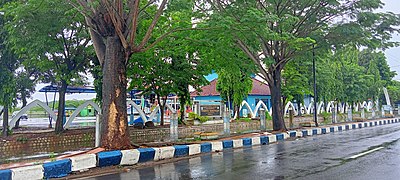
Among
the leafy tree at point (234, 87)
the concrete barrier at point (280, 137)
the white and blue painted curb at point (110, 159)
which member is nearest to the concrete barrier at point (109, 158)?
the white and blue painted curb at point (110, 159)

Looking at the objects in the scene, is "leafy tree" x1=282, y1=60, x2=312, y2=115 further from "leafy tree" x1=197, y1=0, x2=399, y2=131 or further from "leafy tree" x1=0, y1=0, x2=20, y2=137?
"leafy tree" x1=0, y1=0, x2=20, y2=137

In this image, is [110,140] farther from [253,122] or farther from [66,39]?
[253,122]

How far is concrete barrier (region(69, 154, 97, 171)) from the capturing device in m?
Answer: 7.80

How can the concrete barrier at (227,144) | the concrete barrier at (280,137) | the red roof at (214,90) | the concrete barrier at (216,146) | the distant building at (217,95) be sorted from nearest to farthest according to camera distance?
the concrete barrier at (216,146) → the concrete barrier at (227,144) → the concrete barrier at (280,137) → the distant building at (217,95) → the red roof at (214,90)

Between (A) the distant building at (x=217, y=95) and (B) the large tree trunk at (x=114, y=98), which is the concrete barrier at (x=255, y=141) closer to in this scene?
(B) the large tree trunk at (x=114, y=98)

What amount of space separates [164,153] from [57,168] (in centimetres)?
332

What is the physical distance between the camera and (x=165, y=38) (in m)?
13.9

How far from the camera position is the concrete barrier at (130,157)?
28.7 feet

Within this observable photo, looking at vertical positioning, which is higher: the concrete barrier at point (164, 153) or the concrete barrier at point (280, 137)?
the concrete barrier at point (164, 153)

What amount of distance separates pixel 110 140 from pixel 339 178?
19.5 feet

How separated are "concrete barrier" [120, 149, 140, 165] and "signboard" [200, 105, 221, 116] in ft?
40.1

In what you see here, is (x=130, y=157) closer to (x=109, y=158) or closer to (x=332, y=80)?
(x=109, y=158)

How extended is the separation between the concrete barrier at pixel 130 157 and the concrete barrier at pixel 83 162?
775 mm

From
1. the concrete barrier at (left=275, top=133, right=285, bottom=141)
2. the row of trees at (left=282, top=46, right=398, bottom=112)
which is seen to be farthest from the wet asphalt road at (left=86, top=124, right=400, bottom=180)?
the row of trees at (left=282, top=46, right=398, bottom=112)
